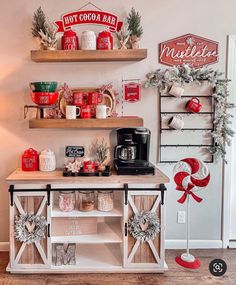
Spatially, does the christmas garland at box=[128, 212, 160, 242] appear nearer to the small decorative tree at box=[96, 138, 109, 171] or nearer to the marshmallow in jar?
the small decorative tree at box=[96, 138, 109, 171]

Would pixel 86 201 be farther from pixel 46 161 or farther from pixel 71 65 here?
pixel 71 65

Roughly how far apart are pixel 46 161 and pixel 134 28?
143cm

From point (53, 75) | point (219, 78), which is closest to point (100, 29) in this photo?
point (53, 75)

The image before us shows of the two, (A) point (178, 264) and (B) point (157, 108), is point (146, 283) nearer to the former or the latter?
(A) point (178, 264)

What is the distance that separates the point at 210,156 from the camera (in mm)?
3125

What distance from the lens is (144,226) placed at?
2646 millimetres

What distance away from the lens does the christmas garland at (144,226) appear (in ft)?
8.66

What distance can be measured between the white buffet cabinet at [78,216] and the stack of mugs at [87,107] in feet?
1.87

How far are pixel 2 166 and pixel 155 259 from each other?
1.65 metres

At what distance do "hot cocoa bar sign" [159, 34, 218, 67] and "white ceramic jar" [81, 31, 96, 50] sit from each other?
2.07 ft

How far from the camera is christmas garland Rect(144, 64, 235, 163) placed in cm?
297

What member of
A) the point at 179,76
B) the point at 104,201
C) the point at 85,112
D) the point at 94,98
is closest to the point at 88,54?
the point at 94,98

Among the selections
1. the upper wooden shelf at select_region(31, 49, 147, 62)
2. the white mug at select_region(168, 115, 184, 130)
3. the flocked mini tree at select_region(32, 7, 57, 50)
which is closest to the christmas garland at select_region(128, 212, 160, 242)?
the white mug at select_region(168, 115, 184, 130)

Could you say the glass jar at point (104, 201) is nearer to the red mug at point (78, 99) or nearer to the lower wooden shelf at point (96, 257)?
the lower wooden shelf at point (96, 257)
